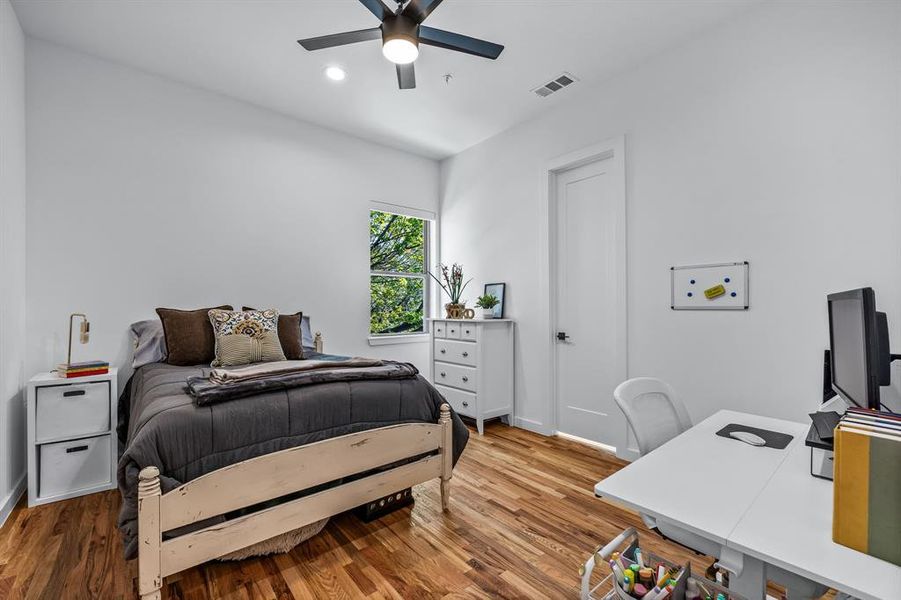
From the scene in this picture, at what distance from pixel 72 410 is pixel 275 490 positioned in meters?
1.59

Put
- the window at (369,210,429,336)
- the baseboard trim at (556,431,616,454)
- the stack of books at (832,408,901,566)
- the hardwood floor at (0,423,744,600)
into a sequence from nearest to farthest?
the stack of books at (832,408,901,566)
the hardwood floor at (0,423,744,600)
the baseboard trim at (556,431,616,454)
the window at (369,210,429,336)

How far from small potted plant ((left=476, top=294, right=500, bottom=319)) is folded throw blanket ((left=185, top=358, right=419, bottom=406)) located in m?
1.73

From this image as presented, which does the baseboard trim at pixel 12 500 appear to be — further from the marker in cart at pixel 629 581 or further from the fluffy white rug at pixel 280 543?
the marker in cart at pixel 629 581

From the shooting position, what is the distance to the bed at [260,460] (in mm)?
1479

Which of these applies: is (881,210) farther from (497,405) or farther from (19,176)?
(19,176)

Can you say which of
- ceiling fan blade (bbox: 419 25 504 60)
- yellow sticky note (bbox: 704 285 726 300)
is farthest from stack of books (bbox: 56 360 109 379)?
yellow sticky note (bbox: 704 285 726 300)

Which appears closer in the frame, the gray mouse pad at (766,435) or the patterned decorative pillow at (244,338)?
the gray mouse pad at (766,435)

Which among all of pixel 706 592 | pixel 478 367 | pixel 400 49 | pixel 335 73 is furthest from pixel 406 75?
pixel 706 592

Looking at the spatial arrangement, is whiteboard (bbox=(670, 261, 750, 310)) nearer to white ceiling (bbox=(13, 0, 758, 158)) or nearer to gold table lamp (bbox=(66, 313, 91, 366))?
white ceiling (bbox=(13, 0, 758, 158))

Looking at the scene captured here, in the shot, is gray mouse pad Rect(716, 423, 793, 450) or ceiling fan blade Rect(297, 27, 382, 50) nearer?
gray mouse pad Rect(716, 423, 793, 450)

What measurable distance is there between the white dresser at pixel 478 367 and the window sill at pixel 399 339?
1.44 ft

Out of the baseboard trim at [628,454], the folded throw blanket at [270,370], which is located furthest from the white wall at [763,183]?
the folded throw blanket at [270,370]

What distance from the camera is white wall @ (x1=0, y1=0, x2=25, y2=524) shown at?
2.18 metres

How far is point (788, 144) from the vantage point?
2.29 metres
